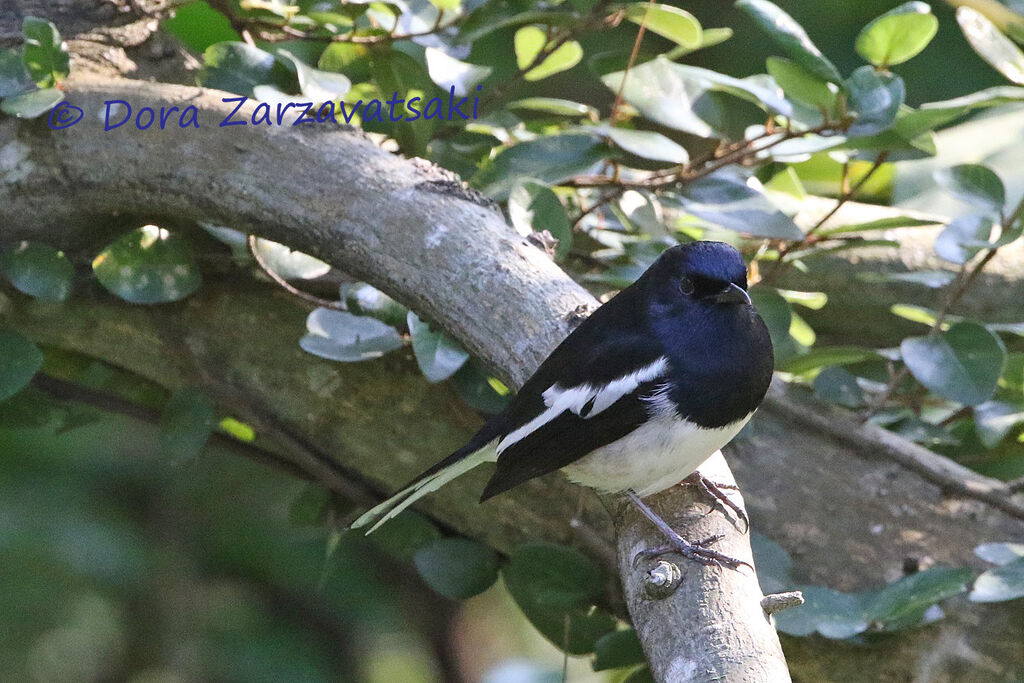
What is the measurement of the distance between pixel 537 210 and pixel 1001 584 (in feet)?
3.70

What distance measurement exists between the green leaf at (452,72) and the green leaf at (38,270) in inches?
34.4

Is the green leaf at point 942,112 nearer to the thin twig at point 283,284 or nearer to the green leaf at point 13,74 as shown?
the thin twig at point 283,284

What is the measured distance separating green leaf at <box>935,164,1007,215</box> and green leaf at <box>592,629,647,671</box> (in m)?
1.17

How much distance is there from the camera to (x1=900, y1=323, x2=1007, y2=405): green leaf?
7.00 feet

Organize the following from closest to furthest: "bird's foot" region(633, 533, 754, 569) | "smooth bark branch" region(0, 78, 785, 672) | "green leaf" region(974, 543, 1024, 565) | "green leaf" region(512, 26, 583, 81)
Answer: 1. "bird's foot" region(633, 533, 754, 569)
2. "smooth bark branch" region(0, 78, 785, 672)
3. "green leaf" region(974, 543, 1024, 565)
4. "green leaf" region(512, 26, 583, 81)

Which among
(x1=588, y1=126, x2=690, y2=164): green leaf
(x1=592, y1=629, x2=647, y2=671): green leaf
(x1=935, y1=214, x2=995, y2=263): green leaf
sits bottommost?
(x1=592, y1=629, x2=647, y2=671): green leaf

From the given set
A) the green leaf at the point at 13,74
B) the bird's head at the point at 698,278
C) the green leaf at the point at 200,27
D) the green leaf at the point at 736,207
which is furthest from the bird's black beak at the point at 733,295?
the green leaf at the point at 200,27

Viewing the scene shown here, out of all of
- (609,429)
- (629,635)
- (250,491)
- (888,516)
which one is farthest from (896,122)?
(250,491)

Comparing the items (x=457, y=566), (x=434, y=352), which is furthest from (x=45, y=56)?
(x=457, y=566)

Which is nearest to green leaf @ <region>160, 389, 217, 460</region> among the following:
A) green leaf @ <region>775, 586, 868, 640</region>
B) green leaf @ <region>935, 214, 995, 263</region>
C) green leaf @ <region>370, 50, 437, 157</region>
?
green leaf @ <region>370, 50, 437, 157</region>

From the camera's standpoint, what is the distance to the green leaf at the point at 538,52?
2.50 metres

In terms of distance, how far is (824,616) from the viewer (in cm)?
189

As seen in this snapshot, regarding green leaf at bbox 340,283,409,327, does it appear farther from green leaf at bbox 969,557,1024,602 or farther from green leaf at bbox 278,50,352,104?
green leaf at bbox 969,557,1024,602

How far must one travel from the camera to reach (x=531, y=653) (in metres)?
4.40
